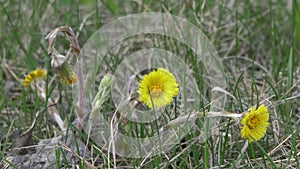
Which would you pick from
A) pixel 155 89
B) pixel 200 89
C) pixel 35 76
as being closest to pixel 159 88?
pixel 155 89

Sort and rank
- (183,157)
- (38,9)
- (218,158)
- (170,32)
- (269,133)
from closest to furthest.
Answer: (218,158)
(183,157)
(269,133)
(170,32)
(38,9)

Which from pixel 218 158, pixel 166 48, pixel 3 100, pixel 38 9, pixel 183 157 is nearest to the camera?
pixel 218 158

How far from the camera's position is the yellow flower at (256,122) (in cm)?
167

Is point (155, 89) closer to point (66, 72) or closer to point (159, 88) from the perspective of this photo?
point (159, 88)

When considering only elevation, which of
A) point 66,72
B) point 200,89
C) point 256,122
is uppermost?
point 66,72

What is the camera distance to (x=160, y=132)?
183 centimetres

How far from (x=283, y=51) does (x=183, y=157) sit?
3.70 ft

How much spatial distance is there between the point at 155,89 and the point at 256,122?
341mm

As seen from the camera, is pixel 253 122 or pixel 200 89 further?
pixel 200 89

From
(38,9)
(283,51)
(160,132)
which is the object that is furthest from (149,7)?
(160,132)

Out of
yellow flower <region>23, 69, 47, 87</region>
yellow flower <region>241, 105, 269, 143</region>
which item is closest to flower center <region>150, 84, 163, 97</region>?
yellow flower <region>241, 105, 269, 143</region>

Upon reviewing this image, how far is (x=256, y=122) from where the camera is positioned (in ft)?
5.51

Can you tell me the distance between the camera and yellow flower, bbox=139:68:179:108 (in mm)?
1752

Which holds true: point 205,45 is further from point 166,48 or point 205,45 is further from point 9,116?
point 9,116
